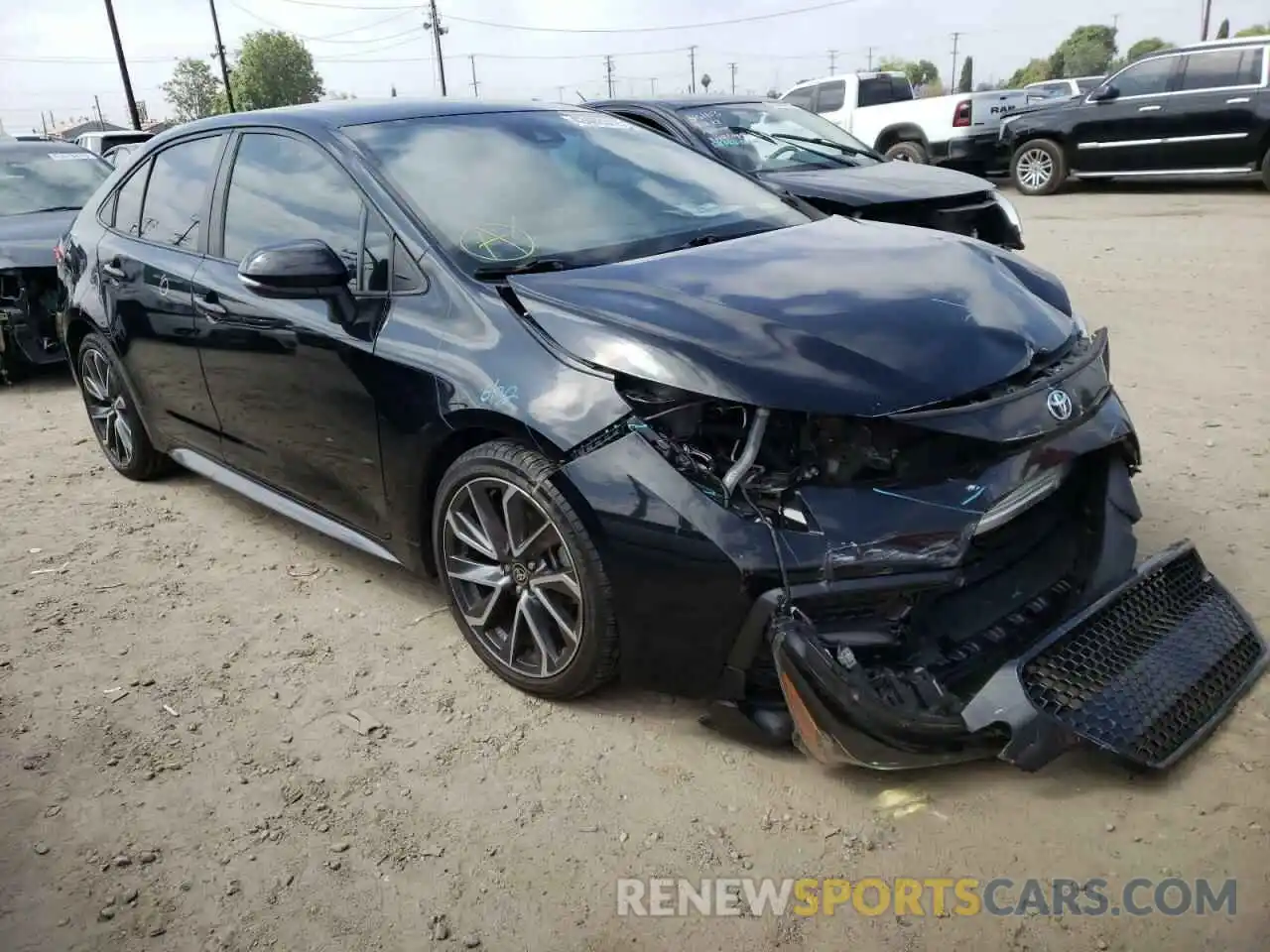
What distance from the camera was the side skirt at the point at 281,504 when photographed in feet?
11.1

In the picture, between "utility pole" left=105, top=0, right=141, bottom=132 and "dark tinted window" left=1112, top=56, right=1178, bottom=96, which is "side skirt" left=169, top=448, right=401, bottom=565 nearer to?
"dark tinted window" left=1112, top=56, right=1178, bottom=96

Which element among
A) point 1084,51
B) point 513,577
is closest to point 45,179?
point 513,577

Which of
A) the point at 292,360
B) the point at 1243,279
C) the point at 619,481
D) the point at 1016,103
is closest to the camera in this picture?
the point at 619,481

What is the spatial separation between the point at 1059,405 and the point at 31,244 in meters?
7.02

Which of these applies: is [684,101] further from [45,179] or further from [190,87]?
[190,87]

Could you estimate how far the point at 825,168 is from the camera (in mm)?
7336

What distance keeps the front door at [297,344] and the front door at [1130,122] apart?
491 inches

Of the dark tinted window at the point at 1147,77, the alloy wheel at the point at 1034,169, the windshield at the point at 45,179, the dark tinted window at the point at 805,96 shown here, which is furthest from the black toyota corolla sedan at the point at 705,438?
the dark tinted window at the point at 805,96

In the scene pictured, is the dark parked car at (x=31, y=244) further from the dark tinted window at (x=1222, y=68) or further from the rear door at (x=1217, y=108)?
the dark tinted window at (x=1222, y=68)

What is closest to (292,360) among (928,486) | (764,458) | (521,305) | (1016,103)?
(521,305)

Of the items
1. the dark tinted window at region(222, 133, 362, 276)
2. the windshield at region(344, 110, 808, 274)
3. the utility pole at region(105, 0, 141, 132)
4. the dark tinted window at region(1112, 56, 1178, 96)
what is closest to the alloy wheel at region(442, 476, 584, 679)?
the windshield at region(344, 110, 808, 274)

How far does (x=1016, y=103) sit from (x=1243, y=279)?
988 centimetres

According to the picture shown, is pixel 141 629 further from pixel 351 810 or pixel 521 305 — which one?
pixel 521 305

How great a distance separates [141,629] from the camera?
11.6ft
